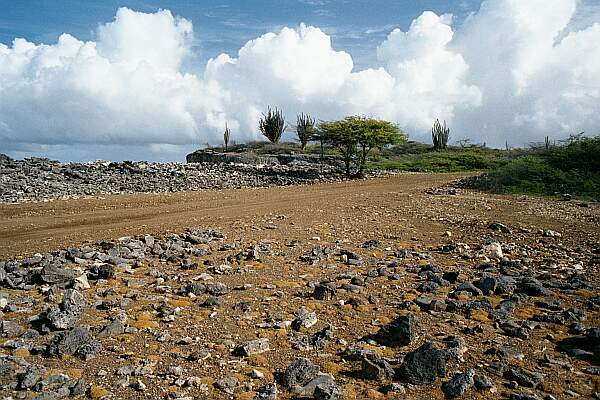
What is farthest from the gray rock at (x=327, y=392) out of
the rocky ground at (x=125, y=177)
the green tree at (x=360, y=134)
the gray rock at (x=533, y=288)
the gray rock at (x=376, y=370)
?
the green tree at (x=360, y=134)

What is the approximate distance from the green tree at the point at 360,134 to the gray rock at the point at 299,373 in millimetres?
21606

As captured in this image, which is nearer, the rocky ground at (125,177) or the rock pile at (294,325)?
the rock pile at (294,325)

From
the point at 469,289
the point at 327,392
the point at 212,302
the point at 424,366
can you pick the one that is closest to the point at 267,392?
the point at 327,392

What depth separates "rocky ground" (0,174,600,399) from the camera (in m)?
3.36

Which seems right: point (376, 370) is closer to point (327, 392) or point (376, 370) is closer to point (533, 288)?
point (327, 392)

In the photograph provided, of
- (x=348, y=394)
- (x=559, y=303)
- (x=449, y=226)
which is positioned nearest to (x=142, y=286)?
(x=348, y=394)

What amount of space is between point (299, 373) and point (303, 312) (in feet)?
3.68

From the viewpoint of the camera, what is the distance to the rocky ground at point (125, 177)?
1783cm

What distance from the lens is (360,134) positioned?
24922 mm

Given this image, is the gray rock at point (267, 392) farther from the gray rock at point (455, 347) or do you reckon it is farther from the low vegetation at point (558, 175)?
the low vegetation at point (558, 175)

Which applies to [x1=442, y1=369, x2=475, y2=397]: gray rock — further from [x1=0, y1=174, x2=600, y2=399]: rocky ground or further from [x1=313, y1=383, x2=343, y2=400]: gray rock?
[x1=313, y1=383, x2=343, y2=400]: gray rock

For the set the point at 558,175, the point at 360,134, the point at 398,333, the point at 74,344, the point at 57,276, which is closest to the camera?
the point at 74,344

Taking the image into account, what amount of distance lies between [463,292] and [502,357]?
143 cm

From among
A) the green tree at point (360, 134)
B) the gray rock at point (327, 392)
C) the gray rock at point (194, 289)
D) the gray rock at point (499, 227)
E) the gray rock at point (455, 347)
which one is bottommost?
the gray rock at point (327, 392)
